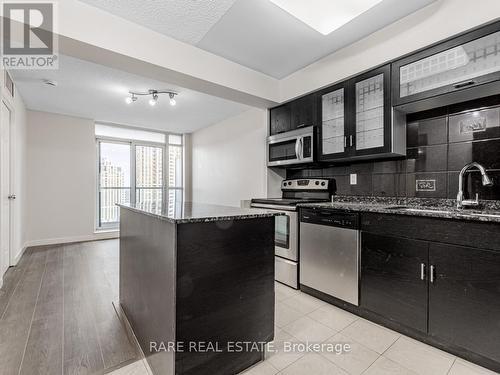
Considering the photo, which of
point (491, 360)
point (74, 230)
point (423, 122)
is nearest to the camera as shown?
point (491, 360)

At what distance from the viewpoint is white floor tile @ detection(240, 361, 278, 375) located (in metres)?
1.51

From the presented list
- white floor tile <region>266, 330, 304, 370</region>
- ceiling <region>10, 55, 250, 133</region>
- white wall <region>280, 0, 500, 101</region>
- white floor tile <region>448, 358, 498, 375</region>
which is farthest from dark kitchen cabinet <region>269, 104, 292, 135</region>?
white floor tile <region>448, 358, 498, 375</region>

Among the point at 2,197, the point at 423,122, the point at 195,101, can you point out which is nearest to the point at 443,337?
the point at 423,122

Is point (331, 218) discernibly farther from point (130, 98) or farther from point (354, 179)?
point (130, 98)

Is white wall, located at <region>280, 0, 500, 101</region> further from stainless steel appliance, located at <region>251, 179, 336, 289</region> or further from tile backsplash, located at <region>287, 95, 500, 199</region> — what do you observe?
stainless steel appliance, located at <region>251, 179, 336, 289</region>

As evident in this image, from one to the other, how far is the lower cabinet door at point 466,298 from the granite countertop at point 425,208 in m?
0.21

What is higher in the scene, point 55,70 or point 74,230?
point 55,70

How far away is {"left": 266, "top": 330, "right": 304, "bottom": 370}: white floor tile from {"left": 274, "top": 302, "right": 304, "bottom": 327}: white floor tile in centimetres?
18

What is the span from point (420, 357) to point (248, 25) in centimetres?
286

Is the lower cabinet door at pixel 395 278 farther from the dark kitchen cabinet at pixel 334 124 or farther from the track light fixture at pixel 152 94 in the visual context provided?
the track light fixture at pixel 152 94

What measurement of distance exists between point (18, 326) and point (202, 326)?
1775mm

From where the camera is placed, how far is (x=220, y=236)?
55.1 inches

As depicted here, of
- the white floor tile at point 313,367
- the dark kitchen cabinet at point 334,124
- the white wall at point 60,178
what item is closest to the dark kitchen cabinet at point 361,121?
the dark kitchen cabinet at point 334,124

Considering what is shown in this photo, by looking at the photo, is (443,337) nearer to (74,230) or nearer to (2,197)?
(2,197)
